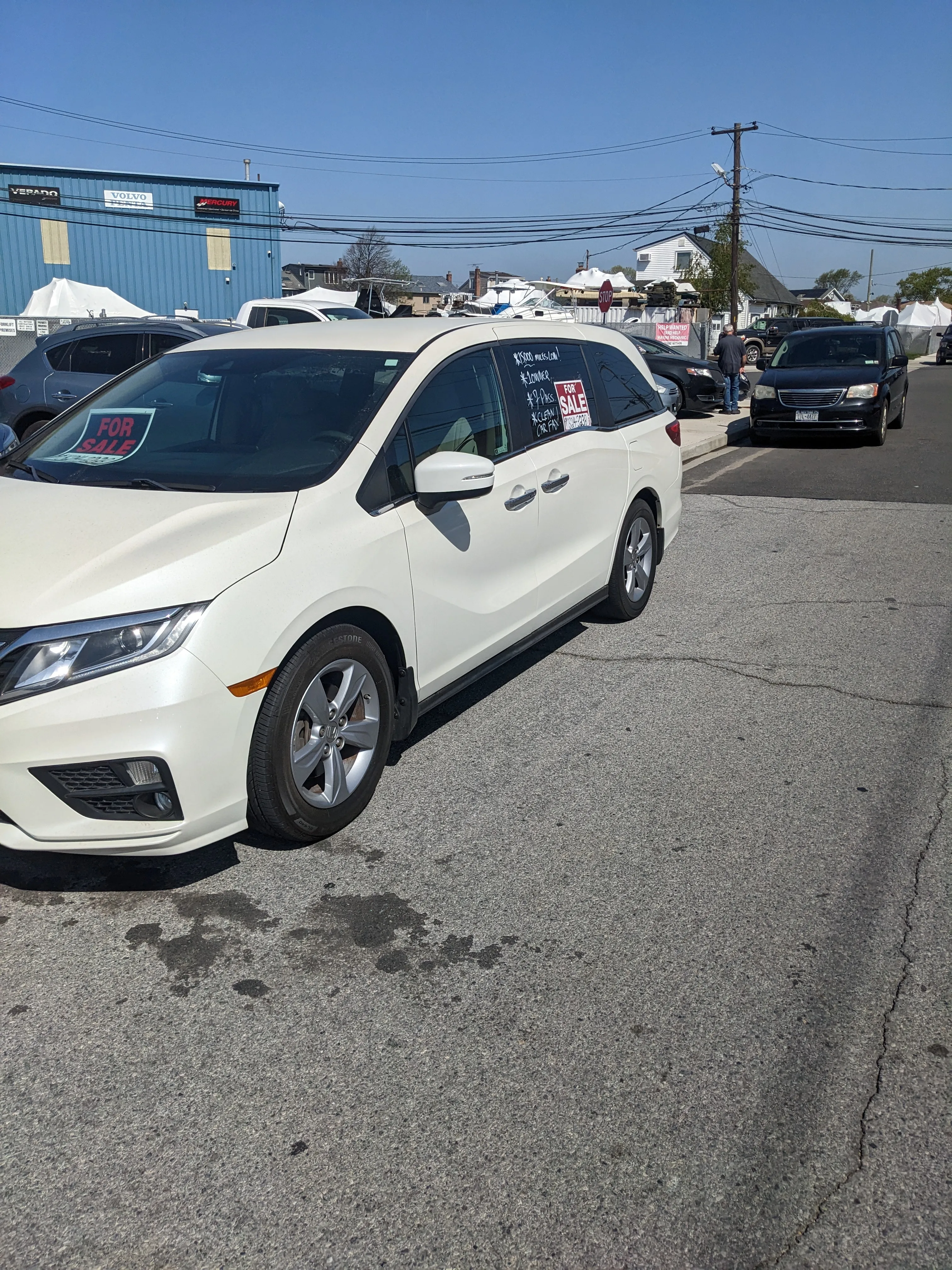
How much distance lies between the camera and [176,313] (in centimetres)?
2295

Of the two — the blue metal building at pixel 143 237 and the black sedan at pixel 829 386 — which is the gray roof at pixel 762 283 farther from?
the black sedan at pixel 829 386

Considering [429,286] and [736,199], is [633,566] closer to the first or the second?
[736,199]

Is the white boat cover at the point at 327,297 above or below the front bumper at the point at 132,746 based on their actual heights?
above

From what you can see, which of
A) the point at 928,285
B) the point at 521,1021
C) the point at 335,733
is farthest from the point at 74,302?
the point at 928,285

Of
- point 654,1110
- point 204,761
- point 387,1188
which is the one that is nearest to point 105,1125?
point 387,1188

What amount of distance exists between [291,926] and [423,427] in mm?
1992

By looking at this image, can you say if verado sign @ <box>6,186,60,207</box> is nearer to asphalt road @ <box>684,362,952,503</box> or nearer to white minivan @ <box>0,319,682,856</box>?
asphalt road @ <box>684,362,952,503</box>

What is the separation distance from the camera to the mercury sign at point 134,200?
36.3 metres

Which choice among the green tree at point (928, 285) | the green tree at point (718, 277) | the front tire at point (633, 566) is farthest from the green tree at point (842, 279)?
the front tire at point (633, 566)

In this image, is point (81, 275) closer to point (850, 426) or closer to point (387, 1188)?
point (850, 426)

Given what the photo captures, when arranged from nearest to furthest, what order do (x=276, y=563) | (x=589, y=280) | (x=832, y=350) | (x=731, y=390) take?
1. (x=276, y=563)
2. (x=832, y=350)
3. (x=731, y=390)
4. (x=589, y=280)

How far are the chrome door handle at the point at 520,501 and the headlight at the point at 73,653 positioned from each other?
1.96 metres

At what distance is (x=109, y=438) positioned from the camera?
14.5ft

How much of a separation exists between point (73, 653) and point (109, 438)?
1.63 meters
